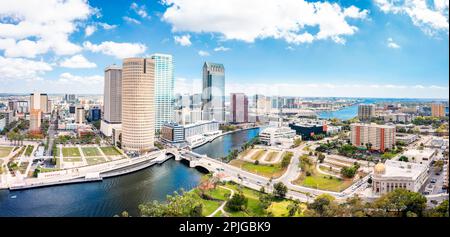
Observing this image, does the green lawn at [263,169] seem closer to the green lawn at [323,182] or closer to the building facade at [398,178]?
the green lawn at [323,182]

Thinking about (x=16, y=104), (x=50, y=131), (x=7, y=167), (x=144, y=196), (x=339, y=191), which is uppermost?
(x=16, y=104)

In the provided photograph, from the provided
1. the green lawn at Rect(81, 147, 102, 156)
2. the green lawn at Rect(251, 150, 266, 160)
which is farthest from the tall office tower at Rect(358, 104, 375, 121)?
the green lawn at Rect(81, 147, 102, 156)

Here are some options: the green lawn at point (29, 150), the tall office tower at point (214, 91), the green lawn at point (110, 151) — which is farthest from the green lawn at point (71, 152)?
the tall office tower at point (214, 91)

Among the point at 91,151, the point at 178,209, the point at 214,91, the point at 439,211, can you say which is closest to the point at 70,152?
the point at 91,151

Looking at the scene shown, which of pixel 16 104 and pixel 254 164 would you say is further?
pixel 254 164
